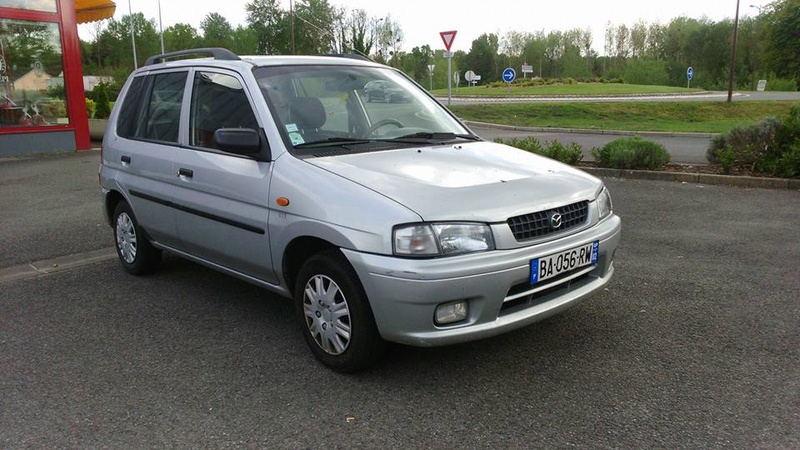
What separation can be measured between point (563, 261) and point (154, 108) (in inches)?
135

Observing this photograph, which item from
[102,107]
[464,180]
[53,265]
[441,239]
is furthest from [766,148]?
[102,107]

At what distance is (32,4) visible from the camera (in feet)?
46.2

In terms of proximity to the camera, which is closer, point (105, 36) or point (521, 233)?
point (521, 233)

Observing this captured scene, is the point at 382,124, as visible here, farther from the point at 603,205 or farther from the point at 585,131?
the point at 585,131

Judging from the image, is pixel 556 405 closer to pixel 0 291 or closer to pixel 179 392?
pixel 179 392

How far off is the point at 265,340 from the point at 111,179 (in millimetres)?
2381

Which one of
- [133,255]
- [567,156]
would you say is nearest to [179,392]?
[133,255]

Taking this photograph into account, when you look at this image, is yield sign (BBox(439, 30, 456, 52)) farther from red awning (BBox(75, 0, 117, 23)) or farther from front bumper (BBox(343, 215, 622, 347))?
front bumper (BBox(343, 215, 622, 347))

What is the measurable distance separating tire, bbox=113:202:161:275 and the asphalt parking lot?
13cm

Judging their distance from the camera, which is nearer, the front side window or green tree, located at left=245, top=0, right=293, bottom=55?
the front side window

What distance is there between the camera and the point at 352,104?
4.30 m

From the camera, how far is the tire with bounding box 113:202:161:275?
5.34 meters

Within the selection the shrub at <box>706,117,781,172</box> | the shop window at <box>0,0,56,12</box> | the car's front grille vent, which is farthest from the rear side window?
the shop window at <box>0,0,56,12</box>

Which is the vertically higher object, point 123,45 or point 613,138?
point 123,45
